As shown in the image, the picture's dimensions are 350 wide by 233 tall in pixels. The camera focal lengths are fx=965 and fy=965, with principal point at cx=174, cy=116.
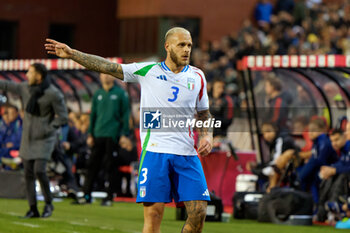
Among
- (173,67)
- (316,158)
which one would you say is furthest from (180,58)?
(316,158)

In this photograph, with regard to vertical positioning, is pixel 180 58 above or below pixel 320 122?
above

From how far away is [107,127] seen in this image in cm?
1678

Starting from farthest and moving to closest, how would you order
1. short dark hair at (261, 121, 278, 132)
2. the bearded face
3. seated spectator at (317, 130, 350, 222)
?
short dark hair at (261, 121, 278, 132) → seated spectator at (317, 130, 350, 222) → the bearded face

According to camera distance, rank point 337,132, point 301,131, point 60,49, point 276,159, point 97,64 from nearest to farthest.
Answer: point 60,49 → point 97,64 → point 337,132 → point 276,159 → point 301,131

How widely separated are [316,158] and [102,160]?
3.90 metres

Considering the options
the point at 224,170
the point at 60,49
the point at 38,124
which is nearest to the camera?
the point at 60,49

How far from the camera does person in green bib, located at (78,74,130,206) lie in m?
16.8

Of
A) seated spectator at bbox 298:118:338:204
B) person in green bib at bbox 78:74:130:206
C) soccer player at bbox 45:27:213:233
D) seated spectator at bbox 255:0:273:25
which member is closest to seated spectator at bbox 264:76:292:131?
seated spectator at bbox 298:118:338:204

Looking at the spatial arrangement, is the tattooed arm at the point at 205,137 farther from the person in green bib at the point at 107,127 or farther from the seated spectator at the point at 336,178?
the person in green bib at the point at 107,127

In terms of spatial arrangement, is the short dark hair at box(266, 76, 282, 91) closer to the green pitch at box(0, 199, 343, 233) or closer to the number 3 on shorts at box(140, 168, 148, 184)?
the green pitch at box(0, 199, 343, 233)

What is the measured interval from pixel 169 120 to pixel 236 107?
1113cm

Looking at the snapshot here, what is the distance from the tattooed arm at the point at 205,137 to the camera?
854 centimetres

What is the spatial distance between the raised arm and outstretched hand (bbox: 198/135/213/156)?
36.4 inches

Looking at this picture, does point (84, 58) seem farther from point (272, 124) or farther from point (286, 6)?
point (286, 6)
